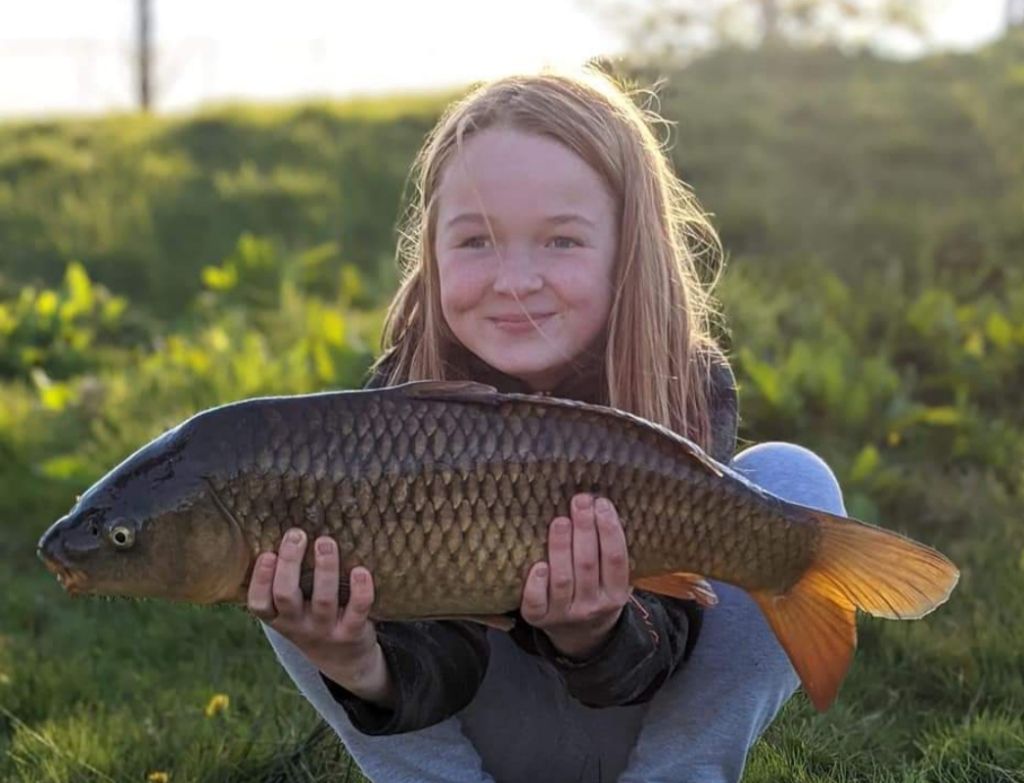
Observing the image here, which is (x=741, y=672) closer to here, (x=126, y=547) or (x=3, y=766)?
(x=126, y=547)

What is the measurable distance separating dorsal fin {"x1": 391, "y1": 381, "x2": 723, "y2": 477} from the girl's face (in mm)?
395

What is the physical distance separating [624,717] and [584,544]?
57 centimetres

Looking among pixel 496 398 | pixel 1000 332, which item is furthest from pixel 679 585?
pixel 1000 332

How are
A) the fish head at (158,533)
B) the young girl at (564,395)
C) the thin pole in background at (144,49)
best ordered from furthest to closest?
the thin pole in background at (144,49) → the young girl at (564,395) → the fish head at (158,533)

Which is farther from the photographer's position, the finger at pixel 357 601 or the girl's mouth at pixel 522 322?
the girl's mouth at pixel 522 322

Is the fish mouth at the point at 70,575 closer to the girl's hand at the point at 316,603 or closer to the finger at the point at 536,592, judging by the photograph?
the girl's hand at the point at 316,603

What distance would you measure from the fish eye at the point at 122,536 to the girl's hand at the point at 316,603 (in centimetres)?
13

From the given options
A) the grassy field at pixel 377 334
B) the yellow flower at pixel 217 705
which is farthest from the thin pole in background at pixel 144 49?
the yellow flower at pixel 217 705

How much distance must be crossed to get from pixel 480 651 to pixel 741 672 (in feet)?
1.20

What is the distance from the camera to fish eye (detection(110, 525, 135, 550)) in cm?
149

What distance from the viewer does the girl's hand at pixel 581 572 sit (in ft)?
5.10

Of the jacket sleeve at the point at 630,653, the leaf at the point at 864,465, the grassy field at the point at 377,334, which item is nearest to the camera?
the jacket sleeve at the point at 630,653

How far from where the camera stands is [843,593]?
1.65m

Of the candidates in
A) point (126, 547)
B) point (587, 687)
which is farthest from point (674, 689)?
point (126, 547)
